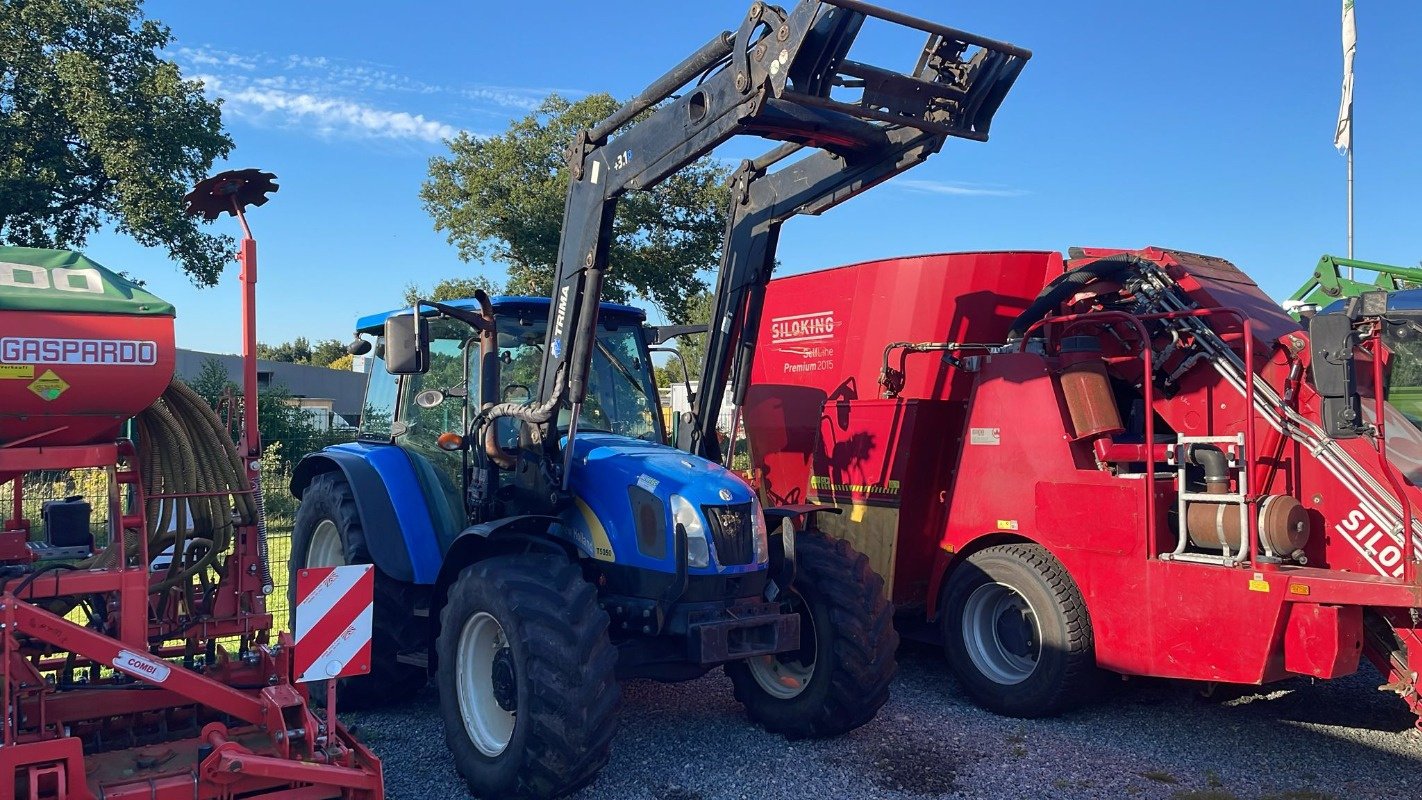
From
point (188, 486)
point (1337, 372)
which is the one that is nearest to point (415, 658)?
point (188, 486)

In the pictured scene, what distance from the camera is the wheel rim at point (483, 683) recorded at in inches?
176

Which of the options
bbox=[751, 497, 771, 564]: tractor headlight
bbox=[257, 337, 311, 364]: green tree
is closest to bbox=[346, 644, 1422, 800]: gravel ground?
bbox=[751, 497, 771, 564]: tractor headlight

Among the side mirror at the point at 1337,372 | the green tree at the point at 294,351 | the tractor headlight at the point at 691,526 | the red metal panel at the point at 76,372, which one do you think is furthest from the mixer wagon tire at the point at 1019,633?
the green tree at the point at 294,351

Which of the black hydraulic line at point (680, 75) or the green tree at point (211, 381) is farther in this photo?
the green tree at point (211, 381)

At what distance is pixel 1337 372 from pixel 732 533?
2757 millimetres

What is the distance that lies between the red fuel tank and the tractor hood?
1.83 metres

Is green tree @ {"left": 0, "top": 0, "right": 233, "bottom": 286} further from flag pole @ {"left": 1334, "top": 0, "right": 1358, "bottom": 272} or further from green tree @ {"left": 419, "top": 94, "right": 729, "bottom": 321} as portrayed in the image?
flag pole @ {"left": 1334, "top": 0, "right": 1358, "bottom": 272}

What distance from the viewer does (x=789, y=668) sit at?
5355 mm

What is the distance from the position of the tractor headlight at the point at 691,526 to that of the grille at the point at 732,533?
0.06m

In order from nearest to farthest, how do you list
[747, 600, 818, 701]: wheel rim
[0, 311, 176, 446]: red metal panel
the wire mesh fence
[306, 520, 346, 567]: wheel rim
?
[0, 311, 176, 446]: red metal panel
[747, 600, 818, 701]: wheel rim
[306, 520, 346, 567]: wheel rim
the wire mesh fence

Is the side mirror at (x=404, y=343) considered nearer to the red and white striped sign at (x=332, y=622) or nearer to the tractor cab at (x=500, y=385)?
the tractor cab at (x=500, y=385)

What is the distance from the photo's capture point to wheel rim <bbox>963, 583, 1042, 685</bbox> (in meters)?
6.01

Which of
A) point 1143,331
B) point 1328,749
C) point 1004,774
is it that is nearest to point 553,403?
point 1004,774

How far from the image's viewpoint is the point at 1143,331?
553 cm
